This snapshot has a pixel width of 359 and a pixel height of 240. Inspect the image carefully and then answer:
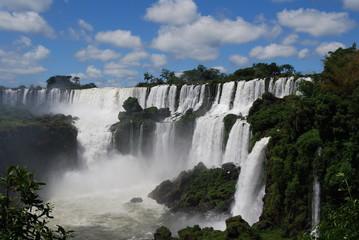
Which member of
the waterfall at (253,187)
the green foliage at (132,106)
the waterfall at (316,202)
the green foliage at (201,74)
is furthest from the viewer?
the green foliage at (201,74)

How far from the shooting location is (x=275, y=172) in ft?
53.9

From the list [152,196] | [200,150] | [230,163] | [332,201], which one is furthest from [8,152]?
[332,201]

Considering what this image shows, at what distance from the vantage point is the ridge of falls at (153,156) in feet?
68.1

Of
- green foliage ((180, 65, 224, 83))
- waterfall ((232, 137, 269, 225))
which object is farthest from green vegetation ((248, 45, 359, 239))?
green foliage ((180, 65, 224, 83))

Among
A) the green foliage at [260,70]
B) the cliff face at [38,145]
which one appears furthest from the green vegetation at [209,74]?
the cliff face at [38,145]

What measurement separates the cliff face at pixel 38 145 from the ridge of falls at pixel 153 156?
4.92 feet

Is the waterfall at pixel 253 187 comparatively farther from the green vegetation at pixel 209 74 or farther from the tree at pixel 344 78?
the green vegetation at pixel 209 74

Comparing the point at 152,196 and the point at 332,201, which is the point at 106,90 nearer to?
the point at 152,196

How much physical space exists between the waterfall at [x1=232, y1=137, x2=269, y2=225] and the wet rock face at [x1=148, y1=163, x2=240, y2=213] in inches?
64.4

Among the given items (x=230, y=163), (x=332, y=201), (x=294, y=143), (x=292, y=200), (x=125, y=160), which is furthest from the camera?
(x=125, y=160)

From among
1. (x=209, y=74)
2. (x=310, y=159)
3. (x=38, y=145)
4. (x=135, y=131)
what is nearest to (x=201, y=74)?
(x=209, y=74)

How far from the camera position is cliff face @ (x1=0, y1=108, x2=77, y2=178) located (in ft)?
96.4

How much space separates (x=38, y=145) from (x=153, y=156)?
10.4 m

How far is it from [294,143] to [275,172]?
159 cm
